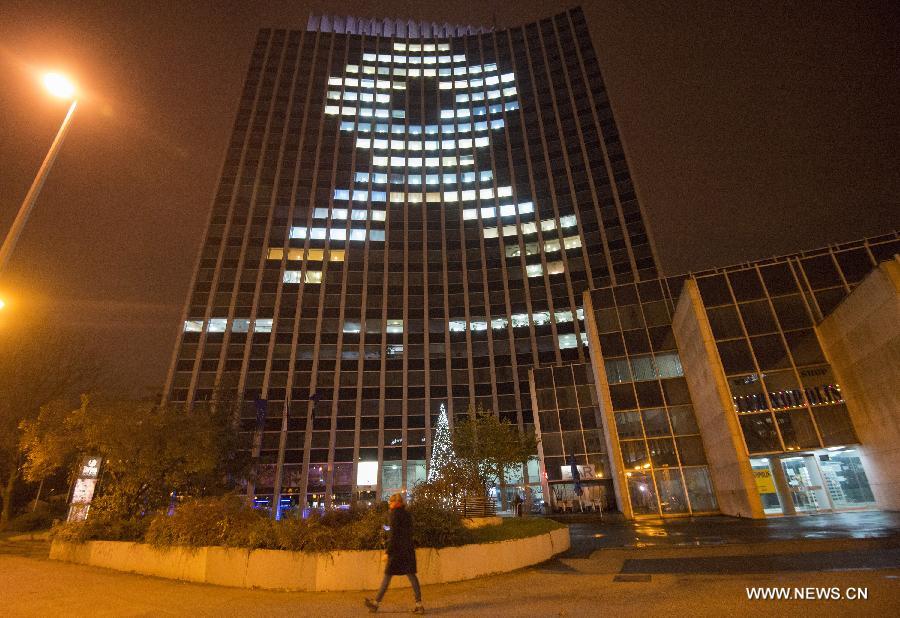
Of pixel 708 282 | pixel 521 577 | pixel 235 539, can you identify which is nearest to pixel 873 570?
pixel 521 577

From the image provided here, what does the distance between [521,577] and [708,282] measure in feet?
72.7

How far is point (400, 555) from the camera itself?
6945 millimetres

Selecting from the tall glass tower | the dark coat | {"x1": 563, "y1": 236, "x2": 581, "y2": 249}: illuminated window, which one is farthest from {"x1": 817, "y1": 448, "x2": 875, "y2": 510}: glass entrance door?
{"x1": 563, "y1": 236, "x2": 581, "y2": 249}: illuminated window

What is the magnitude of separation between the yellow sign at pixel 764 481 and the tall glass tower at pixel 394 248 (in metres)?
25.2

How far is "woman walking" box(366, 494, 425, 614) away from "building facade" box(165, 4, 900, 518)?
2182 cm

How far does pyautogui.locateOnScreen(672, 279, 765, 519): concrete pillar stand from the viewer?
22130 mm

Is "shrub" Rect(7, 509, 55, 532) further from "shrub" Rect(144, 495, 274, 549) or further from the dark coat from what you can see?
the dark coat

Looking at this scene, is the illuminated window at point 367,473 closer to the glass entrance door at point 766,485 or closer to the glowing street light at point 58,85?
the glass entrance door at point 766,485

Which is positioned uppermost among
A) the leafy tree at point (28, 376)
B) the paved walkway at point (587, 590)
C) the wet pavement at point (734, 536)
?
the leafy tree at point (28, 376)

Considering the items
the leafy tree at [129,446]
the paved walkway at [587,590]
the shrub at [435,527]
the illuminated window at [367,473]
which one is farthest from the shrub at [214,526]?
the illuminated window at [367,473]

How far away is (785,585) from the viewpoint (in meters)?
7.04

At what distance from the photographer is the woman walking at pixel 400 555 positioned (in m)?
6.69

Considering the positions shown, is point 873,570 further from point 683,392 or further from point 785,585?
point 683,392

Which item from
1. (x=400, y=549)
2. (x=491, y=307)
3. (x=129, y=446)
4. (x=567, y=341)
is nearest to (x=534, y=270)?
(x=491, y=307)
